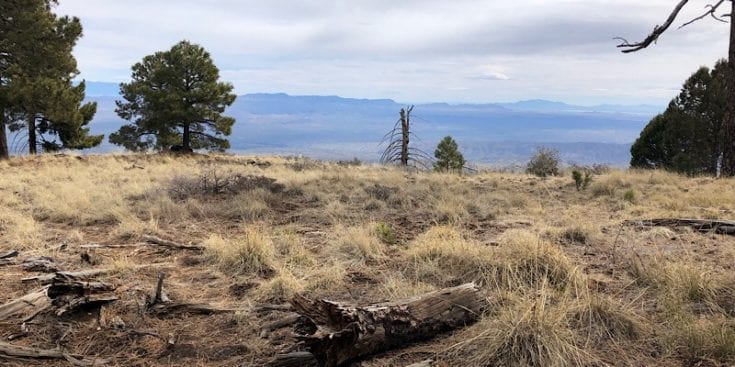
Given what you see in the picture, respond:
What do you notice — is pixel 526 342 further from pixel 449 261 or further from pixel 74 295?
pixel 74 295

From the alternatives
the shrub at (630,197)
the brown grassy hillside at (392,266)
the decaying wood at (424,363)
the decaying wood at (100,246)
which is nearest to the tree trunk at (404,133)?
the brown grassy hillside at (392,266)

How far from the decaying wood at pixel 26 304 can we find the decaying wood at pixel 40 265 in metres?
0.98

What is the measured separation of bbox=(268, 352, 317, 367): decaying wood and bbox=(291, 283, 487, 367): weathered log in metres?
0.05

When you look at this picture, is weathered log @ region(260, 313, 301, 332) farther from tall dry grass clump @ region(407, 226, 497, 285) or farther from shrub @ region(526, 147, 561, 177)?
shrub @ region(526, 147, 561, 177)

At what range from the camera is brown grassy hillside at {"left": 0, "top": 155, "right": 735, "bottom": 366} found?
3029mm

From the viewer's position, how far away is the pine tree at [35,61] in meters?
14.7

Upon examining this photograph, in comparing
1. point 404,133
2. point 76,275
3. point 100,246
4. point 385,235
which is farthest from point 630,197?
point 404,133

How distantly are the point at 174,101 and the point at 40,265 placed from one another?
16667 mm

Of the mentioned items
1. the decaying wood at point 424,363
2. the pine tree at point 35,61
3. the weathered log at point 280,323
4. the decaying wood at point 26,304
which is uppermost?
the pine tree at point 35,61

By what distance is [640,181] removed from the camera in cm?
1081

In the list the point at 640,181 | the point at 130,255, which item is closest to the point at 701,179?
the point at 640,181

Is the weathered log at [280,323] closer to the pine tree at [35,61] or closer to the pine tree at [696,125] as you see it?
the pine tree at [35,61]

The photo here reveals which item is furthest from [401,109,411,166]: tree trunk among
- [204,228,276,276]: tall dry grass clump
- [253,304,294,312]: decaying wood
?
[253,304,294,312]: decaying wood

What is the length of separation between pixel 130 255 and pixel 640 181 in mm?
10198
